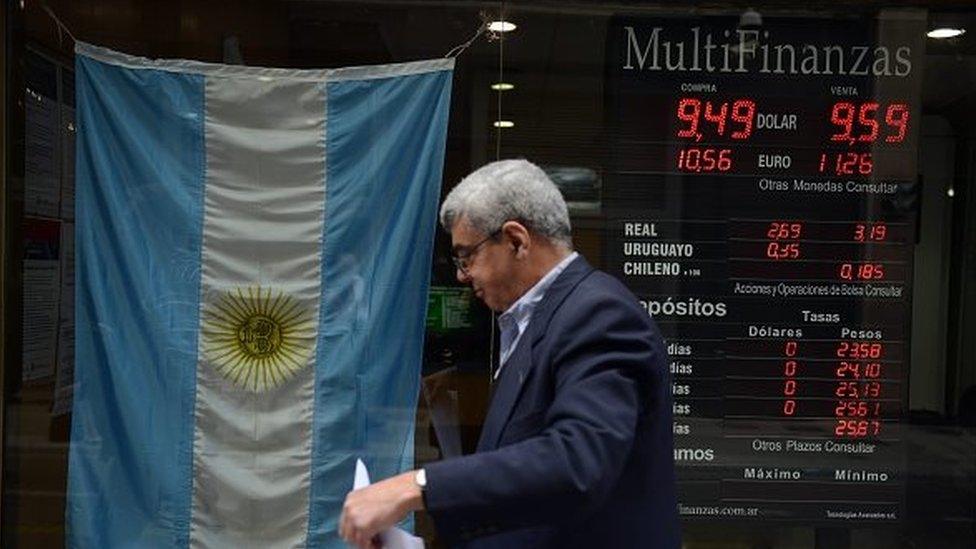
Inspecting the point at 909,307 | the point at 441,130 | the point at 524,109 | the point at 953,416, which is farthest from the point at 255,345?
the point at 953,416

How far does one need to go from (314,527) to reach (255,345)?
2.61 feet

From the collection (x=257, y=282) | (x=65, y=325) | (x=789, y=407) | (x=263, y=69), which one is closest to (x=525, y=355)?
(x=257, y=282)

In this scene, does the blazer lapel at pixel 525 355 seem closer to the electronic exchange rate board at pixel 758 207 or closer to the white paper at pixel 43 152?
the electronic exchange rate board at pixel 758 207

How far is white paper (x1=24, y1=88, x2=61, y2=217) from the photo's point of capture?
464 cm

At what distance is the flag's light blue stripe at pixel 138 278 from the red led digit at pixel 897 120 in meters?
3.01

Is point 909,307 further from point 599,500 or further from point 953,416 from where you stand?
point 599,500

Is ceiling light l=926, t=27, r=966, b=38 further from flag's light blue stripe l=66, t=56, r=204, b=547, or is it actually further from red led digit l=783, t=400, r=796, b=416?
flag's light blue stripe l=66, t=56, r=204, b=547

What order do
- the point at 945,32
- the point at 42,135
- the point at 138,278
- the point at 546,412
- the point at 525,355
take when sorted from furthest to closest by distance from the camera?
the point at 945,32
the point at 42,135
the point at 138,278
the point at 525,355
the point at 546,412

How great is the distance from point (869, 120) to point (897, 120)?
0.45 feet

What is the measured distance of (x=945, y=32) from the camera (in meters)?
4.83

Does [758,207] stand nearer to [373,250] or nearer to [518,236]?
[373,250]

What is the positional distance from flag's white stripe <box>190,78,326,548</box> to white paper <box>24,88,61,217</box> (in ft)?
2.73

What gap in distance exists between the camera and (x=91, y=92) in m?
4.28

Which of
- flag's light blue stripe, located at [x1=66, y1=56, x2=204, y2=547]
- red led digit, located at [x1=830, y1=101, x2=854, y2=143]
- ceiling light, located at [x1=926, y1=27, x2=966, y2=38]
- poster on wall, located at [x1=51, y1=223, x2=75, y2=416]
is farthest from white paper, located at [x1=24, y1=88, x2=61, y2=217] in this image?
ceiling light, located at [x1=926, y1=27, x2=966, y2=38]
